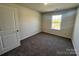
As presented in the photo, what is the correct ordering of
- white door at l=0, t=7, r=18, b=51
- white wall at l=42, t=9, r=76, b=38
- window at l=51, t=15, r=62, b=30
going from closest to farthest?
white door at l=0, t=7, r=18, b=51
white wall at l=42, t=9, r=76, b=38
window at l=51, t=15, r=62, b=30

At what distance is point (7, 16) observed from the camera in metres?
2.06

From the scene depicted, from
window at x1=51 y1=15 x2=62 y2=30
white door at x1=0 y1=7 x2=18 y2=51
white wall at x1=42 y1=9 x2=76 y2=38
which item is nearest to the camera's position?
white door at x1=0 y1=7 x2=18 y2=51

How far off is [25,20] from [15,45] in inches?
68.2

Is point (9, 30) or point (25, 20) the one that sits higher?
point (25, 20)

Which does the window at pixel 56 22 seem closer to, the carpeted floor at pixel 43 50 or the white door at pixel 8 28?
the carpeted floor at pixel 43 50

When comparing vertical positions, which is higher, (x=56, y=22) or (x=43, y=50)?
(x=56, y=22)

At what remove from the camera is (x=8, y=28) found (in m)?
2.15

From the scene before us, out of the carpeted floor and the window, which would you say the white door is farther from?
the window

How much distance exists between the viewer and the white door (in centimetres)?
196

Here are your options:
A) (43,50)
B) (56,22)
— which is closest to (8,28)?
(43,50)

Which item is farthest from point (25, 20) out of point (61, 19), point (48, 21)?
point (61, 19)

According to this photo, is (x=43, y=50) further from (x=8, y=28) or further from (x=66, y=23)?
(x=66, y=23)

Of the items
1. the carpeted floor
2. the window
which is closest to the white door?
the carpeted floor

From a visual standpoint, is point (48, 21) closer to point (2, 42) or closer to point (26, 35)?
point (26, 35)
